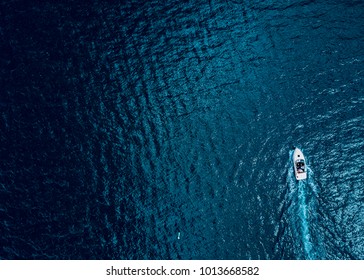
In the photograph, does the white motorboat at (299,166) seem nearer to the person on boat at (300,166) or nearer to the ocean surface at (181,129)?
the person on boat at (300,166)

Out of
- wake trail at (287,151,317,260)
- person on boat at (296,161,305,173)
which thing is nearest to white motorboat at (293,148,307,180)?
person on boat at (296,161,305,173)

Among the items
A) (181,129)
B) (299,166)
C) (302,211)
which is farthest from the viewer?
(181,129)

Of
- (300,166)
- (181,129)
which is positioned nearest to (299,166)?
Answer: (300,166)

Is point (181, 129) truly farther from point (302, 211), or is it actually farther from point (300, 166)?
point (302, 211)

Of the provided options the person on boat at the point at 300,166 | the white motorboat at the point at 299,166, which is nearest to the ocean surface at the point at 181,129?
the white motorboat at the point at 299,166

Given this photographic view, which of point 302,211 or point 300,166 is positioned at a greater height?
point 300,166

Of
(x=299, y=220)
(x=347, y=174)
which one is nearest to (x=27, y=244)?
(x=299, y=220)

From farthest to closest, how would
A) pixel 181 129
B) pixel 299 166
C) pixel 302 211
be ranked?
pixel 181 129 → pixel 299 166 → pixel 302 211

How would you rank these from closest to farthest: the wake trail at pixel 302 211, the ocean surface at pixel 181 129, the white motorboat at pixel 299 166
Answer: the wake trail at pixel 302 211 < the ocean surface at pixel 181 129 < the white motorboat at pixel 299 166
